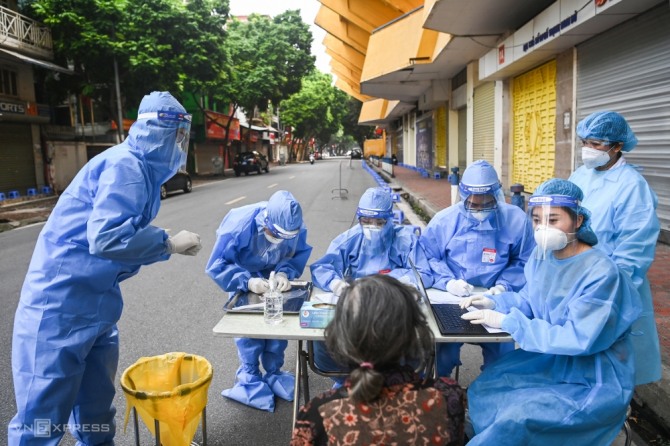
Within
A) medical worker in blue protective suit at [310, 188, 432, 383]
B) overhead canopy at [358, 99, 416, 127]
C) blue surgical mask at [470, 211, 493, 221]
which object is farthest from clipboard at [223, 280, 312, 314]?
overhead canopy at [358, 99, 416, 127]

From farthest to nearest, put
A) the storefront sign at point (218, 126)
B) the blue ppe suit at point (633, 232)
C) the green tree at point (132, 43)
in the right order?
the storefront sign at point (218, 126) < the green tree at point (132, 43) < the blue ppe suit at point (633, 232)

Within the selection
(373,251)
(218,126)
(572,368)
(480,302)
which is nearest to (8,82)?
(218,126)

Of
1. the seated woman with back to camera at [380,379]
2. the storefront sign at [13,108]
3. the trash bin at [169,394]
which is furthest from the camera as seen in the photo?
the storefront sign at [13,108]

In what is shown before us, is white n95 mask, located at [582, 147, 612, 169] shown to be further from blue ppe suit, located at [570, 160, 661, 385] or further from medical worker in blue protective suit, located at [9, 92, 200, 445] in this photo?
medical worker in blue protective suit, located at [9, 92, 200, 445]

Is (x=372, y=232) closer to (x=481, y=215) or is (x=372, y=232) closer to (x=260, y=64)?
(x=481, y=215)

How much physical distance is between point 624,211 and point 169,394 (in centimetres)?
266

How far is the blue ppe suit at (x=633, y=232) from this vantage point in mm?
2730

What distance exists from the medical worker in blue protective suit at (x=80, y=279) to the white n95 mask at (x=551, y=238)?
71.3 inches

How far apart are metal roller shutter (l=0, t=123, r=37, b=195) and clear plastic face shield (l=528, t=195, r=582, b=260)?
63.9 ft

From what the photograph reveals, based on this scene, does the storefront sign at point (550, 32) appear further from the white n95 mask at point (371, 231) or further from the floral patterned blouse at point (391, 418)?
the floral patterned blouse at point (391, 418)

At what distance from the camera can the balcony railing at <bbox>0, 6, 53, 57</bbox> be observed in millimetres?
16203

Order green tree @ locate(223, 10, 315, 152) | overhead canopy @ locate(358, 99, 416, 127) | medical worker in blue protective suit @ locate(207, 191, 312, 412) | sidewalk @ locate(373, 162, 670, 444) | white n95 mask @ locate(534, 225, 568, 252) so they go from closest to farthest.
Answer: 1. white n95 mask @ locate(534, 225, 568, 252)
2. sidewalk @ locate(373, 162, 670, 444)
3. medical worker in blue protective suit @ locate(207, 191, 312, 412)
4. green tree @ locate(223, 10, 315, 152)
5. overhead canopy @ locate(358, 99, 416, 127)

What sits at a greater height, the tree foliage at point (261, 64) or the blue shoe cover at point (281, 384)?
the tree foliage at point (261, 64)

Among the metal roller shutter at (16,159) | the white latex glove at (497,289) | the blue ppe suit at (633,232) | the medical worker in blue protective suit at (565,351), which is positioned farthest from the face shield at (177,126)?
the metal roller shutter at (16,159)
